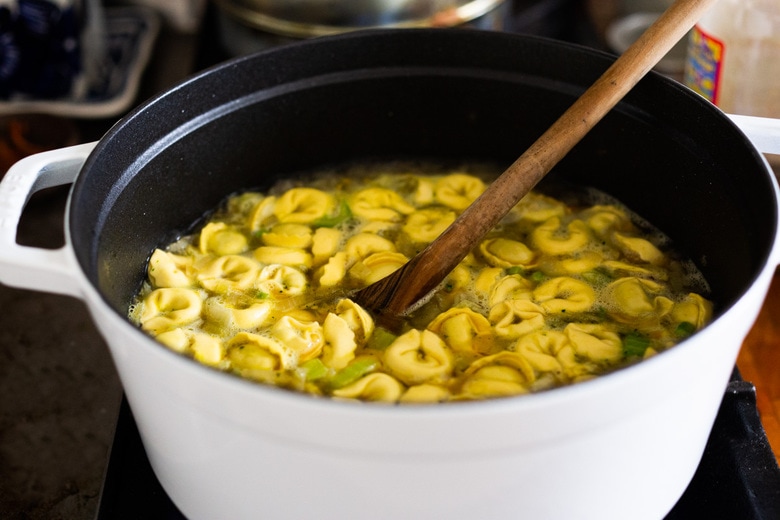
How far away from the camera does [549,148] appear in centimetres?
95

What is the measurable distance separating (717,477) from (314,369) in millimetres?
461

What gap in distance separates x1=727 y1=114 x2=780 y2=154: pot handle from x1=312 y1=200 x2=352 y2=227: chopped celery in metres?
0.53

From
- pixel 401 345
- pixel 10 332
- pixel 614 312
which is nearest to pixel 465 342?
pixel 401 345

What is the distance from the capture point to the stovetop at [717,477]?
87cm

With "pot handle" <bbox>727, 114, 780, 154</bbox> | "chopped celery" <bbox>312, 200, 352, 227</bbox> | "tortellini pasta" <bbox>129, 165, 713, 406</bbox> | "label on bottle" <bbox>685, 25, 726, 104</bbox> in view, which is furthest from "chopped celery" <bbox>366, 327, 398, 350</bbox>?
"label on bottle" <bbox>685, 25, 726, 104</bbox>

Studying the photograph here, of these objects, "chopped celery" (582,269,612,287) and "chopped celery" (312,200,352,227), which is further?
"chopped celery" (312,200,352,227)

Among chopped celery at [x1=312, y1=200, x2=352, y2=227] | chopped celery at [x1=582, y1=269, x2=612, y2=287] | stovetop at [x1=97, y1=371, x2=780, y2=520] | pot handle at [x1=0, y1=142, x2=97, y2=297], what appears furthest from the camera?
chopped celery at [x1=312, y1=200, x2=352, y2=227]

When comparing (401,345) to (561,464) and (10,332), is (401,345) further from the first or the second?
(10,332)

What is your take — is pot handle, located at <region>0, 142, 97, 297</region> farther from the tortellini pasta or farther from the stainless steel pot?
the stainless steel pot

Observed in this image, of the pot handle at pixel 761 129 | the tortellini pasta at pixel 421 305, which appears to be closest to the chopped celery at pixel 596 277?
the tortellini pasta at pixel 421 305

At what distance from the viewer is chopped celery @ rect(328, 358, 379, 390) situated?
888 mm

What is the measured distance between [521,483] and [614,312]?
1.28 ft

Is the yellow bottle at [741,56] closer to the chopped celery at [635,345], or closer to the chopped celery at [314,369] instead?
the chopped celery at [635,345]

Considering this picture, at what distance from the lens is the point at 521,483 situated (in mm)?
676
